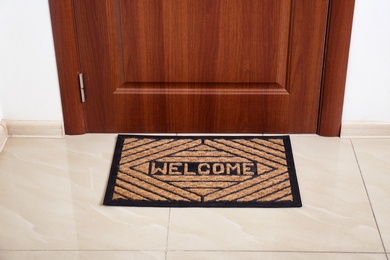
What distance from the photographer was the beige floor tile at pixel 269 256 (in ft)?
5.62

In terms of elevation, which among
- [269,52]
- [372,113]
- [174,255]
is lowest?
[174,255]

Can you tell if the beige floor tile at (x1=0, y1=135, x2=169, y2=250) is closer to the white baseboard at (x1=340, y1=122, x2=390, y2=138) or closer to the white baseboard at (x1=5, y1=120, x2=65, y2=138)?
the white baseboard at (x1=5, y1=120, x2=65, y2=138)

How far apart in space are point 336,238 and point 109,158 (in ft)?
2.69

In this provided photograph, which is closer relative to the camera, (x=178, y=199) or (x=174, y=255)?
(x=174, y=255)

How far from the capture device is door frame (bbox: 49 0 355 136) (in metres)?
2.04

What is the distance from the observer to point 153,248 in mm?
1753

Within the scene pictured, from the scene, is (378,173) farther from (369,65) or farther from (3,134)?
(3,134)

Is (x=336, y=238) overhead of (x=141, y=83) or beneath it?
beneath

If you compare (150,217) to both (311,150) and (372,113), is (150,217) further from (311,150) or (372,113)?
(372,113)

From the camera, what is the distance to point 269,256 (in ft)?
5.65

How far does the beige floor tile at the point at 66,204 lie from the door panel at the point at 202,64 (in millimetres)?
167

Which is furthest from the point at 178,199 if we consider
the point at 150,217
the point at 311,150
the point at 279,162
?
the point at 311,150

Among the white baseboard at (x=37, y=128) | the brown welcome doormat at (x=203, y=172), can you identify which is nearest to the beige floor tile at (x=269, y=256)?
the brown welcome doormat at (x=203, y=172)

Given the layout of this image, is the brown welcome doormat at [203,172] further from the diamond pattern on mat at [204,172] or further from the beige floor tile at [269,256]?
the beige floor tile at [269,256]
